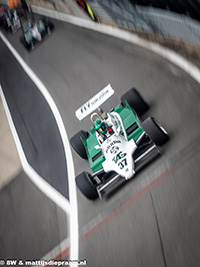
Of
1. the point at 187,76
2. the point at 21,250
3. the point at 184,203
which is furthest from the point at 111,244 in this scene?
the point at 187,76

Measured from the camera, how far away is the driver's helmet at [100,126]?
23.3 ft

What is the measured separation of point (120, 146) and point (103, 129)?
0.62 meters

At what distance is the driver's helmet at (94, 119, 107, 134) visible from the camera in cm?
711

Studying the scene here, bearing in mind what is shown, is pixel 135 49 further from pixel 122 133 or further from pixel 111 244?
pixel 111 244

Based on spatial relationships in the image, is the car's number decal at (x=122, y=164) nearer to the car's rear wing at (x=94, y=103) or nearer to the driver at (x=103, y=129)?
the driver at (x=103, y=129)

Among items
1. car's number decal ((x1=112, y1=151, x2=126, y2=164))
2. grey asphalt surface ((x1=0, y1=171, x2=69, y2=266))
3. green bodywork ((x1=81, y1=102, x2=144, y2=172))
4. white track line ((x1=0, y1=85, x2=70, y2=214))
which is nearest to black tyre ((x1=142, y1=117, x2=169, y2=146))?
green bodywork ((x1=81, y1=102, x2=144, y2=172))

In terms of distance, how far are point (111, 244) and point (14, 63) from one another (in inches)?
425

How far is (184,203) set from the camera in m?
6.05

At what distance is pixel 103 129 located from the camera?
7168mm

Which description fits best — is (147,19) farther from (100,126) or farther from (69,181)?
(69,181)

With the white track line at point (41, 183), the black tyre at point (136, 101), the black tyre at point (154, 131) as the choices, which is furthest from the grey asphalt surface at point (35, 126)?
the black tyre at point (154, 131)

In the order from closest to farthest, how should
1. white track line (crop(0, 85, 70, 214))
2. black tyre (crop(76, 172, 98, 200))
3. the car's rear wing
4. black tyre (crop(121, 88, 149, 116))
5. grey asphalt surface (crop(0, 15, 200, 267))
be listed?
grey asphalt surface (crop(0, 15, 200, 267)) → black tyre (crop(76, 172, 98, 200)) → black tyre (crop(121, 88, 149, 116)) → white track line (crop(0, 85, 70, 214)) → the car's rear wing

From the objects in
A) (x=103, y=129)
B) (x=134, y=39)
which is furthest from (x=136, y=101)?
(x=134, y=39)

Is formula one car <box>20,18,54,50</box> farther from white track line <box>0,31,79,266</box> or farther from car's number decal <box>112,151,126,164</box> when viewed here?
car's number decal <box>112,151,126,164</box>
